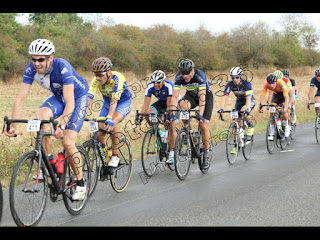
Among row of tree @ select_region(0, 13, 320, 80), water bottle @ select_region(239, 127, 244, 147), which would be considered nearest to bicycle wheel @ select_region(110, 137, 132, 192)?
water bottle @ select_region(239, 127, 244, 147)

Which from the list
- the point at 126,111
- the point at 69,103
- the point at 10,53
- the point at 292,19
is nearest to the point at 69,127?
the point at 69,103

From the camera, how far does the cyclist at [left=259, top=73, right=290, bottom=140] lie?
12703mm

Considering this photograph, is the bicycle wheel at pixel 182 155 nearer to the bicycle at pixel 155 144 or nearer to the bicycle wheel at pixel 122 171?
the bicycle at pixel 155 144

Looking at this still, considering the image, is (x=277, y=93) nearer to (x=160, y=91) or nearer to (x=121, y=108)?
(x=160, y=91)

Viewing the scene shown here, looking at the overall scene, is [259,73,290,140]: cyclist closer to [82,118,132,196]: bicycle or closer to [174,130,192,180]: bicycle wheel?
[174,130,192,180]: bicycle wheel

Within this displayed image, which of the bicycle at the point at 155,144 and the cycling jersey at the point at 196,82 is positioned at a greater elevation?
the cycling jersey at the point at 196,82

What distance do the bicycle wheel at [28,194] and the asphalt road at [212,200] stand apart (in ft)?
0.85

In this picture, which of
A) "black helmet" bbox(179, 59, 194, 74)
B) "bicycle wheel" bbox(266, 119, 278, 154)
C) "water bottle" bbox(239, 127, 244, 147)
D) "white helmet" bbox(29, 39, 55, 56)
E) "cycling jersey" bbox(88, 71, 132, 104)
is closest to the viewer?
"white helmet" bbox(29, 39, 55, 56)

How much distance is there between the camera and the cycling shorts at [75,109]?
623 cm

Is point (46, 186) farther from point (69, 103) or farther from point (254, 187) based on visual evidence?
point (254, 187)

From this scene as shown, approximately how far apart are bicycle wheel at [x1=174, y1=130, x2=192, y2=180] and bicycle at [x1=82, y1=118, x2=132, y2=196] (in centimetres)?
106

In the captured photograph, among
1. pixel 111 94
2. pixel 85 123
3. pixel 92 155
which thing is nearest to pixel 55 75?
pixel 92 155

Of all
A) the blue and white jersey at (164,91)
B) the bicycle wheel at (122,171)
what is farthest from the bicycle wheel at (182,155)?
the bicycle wheel at (122,171)

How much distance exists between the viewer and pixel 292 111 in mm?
15711
